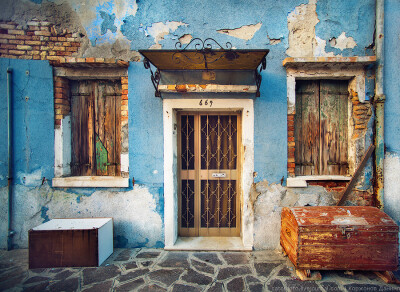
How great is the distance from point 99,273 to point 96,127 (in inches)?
95.1

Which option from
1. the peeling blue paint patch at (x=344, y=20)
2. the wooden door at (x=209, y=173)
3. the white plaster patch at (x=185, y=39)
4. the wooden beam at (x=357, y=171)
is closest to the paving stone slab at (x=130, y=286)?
the wooden door at (x=209, y=173)

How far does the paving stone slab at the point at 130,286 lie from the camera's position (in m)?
2.55

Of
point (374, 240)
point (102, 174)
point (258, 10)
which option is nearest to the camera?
point (374, 240)

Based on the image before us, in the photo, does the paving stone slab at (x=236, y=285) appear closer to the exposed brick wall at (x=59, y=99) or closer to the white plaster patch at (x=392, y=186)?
the white plaster patch at (x=392, y=186)

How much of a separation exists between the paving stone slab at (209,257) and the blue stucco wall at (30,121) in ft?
9.67

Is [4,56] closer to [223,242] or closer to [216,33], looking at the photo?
[216,33]

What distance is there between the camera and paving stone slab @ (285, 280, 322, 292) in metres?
2.54

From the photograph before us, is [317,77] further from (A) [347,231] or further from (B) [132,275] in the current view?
(B) [132,275]

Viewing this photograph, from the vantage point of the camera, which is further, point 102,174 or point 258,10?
point 102,174

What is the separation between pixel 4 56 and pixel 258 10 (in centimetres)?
449

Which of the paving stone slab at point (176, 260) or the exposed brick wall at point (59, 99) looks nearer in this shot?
the paving stone slab at point (176, 260)

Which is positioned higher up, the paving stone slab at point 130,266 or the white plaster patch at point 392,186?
the white plaster patch at point 392,186

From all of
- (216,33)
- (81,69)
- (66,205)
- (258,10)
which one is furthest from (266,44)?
(66,205)

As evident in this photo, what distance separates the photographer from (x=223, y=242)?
3600mm
